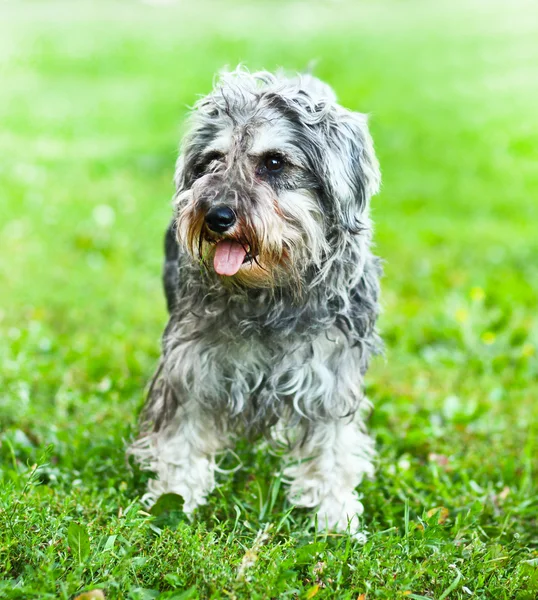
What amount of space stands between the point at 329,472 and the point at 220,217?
1453 millimetres

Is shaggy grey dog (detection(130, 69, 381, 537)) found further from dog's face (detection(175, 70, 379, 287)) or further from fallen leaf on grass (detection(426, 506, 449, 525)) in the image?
fallen leaf on grass (detection(426, 506, 449, 525))

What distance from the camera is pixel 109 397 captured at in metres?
4.60

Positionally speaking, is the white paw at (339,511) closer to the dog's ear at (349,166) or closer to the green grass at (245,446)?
the green grass at (245,446)

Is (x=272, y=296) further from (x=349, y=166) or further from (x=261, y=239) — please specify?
(x=349, y=166)

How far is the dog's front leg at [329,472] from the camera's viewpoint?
368 centimetres

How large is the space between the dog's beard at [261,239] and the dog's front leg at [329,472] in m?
0.88

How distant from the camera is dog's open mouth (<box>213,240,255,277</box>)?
3.07 meters

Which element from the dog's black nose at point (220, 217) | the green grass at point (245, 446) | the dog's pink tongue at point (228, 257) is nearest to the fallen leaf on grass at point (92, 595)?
the green grass at point (245, 446)

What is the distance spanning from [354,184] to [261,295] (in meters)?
0.61

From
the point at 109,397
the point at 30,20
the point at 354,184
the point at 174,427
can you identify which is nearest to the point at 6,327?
the point at 109,397

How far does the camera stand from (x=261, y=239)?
3010 mm

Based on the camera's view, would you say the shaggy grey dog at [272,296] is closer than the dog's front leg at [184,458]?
Yes

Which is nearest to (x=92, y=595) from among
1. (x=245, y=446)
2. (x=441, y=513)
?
(x=245, y=446)

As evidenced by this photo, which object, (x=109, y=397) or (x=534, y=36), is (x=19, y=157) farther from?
(x=534, y=36)
